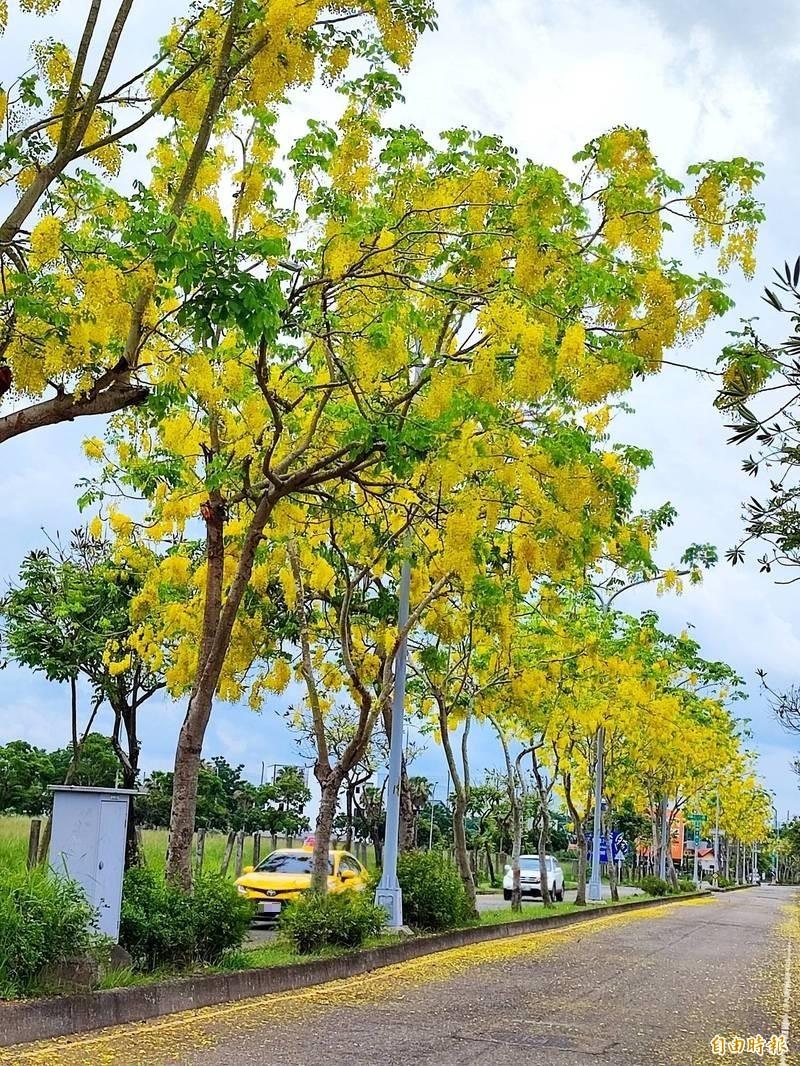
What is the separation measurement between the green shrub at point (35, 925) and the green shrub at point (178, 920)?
2.45 ft

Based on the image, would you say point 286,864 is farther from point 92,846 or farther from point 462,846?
point 92,846

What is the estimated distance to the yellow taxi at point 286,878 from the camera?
→ 50.2ft

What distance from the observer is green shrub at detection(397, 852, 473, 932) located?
13.3 meters

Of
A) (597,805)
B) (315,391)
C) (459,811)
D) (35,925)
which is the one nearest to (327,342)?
(315,391)

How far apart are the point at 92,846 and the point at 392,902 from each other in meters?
5.71

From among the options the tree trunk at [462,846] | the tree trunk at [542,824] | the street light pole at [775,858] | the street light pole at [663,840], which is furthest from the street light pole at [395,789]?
the street light pole at [775,858]

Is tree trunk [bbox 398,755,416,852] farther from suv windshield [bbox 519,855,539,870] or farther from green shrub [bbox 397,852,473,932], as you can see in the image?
suv windshield [bbox 519,855,539,870]

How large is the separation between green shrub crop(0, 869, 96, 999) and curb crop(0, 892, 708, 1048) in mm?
199

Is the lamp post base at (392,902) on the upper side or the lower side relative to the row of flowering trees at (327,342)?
lower

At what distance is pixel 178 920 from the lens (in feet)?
27.2

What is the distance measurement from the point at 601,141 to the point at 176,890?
661cm

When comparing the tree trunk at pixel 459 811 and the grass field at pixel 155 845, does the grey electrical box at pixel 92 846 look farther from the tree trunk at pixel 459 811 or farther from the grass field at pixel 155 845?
the tree trunk at pixel 459 811

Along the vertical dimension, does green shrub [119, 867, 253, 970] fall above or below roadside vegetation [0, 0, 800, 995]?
below

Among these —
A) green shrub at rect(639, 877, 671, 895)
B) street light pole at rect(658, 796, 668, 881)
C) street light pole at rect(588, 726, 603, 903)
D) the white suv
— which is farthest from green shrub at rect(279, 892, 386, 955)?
street light pole at rect(658, 796, 668, 881)
